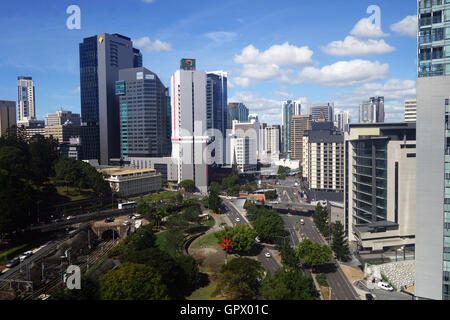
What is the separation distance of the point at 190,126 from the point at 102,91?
35572 mm

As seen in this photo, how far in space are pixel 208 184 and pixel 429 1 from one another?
67.1 metres

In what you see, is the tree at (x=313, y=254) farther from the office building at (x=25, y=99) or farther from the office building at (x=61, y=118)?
the office building at (x=25, y=99)

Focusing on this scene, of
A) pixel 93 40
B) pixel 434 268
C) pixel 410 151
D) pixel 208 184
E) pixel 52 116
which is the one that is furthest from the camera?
pixel 52 116

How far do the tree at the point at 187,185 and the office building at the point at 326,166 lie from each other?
28398 millimetres

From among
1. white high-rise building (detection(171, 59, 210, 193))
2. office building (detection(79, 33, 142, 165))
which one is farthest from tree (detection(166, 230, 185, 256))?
office building (detection(79, 33, 142, 165))

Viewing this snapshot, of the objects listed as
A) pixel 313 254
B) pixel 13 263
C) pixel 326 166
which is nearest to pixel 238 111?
pixel 326 166

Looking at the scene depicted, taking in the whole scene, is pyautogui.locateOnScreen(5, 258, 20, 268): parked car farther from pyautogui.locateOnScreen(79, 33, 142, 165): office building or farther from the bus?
pyautogui.locateOnScreen(79, 33, 142, 165): office building

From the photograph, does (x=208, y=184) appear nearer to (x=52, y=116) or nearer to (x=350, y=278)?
(x=350, y=278)

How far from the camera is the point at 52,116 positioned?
506 ft

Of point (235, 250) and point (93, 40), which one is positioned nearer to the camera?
point (235, 250)

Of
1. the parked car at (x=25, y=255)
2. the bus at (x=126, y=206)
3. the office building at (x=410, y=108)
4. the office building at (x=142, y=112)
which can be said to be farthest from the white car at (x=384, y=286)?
the office building at (x=410, y=108)

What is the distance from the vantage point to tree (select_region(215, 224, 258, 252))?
144 feet

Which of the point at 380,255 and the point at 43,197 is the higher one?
the point at 43,197
